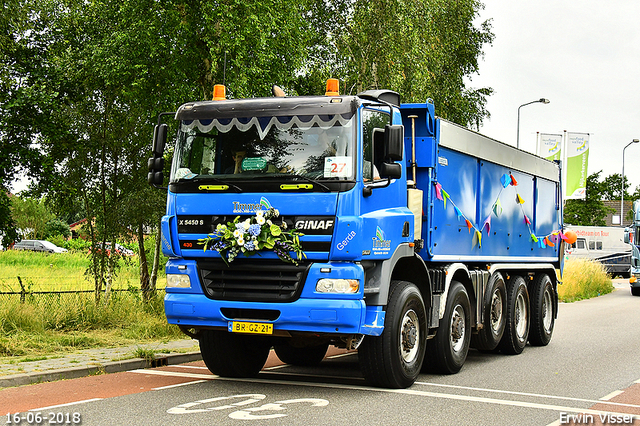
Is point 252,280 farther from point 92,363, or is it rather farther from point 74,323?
point 74,323

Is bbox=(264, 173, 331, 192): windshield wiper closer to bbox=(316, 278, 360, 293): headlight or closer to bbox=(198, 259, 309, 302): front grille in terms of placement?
bbox=(198, 259, 309, 302): front grille

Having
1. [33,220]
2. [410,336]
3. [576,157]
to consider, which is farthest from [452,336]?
[33,220]

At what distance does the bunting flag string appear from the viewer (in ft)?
32.0

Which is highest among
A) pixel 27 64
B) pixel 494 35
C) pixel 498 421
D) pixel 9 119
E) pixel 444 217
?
pixel 494 35

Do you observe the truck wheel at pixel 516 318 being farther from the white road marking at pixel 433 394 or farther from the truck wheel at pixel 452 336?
the white road marking at pixel 433 394

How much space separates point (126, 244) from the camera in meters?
15.8

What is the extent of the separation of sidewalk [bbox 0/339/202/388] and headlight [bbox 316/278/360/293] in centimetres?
329

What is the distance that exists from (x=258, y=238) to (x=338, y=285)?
96 centimetres

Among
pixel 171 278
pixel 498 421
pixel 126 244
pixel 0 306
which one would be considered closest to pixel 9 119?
pixel 126 244

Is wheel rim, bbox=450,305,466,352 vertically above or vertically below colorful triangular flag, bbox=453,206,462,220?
below

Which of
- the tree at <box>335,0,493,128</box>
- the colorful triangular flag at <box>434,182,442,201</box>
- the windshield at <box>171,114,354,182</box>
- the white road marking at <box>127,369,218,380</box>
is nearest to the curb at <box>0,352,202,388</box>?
the white road marking at <box>127,369,218,380</box>

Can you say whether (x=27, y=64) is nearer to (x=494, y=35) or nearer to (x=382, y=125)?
(x=382, y=125)

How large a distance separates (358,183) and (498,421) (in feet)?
8.79

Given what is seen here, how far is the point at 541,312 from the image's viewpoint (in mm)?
13398
